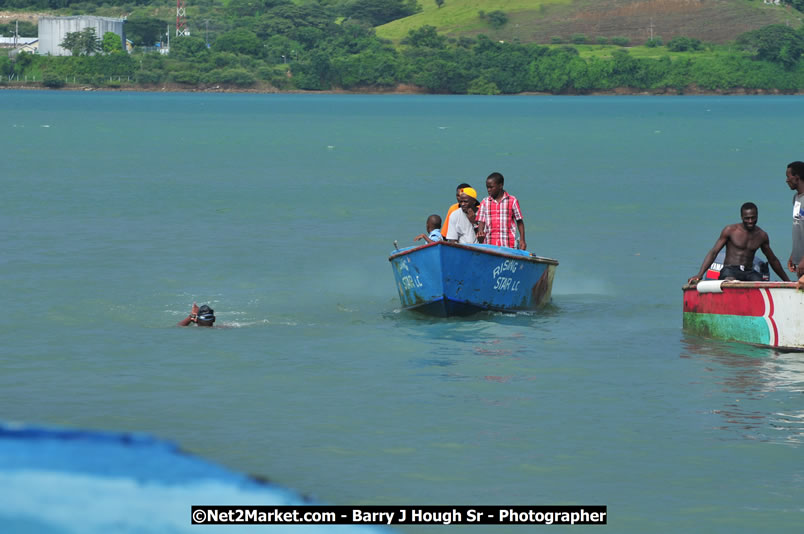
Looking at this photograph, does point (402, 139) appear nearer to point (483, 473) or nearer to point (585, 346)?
point (585, 346)

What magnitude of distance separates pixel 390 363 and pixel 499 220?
9.88 feet

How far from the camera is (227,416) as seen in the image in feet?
46.8

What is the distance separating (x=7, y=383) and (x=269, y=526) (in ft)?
18.9

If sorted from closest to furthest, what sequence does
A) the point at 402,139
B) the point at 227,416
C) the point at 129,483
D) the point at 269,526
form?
the point at 269,526 < the point at 129,483 < the point at 227,416 < the point at 402,139

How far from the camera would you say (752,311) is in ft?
55.4

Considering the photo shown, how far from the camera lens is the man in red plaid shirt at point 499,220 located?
18.8 m

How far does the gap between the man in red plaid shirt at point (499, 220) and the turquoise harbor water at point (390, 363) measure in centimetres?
126

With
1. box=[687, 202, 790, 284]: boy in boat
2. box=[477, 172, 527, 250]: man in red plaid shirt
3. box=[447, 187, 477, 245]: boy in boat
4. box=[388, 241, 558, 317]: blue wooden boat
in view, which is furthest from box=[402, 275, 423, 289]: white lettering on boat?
box=[687, 202, 790, 284]: boy in boat

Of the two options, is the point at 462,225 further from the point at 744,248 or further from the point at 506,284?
the point at 744,248

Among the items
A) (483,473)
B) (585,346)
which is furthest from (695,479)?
(585,346)

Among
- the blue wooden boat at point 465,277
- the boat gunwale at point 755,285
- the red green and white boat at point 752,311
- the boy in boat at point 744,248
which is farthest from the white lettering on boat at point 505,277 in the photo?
the boat gunwale at point 755,285

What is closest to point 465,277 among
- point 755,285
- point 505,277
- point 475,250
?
point 475,250

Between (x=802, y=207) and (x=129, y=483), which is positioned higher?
(x=802, y=207)

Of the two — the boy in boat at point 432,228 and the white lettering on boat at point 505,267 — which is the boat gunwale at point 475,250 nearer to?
the white lettering on boat at point 505,267
